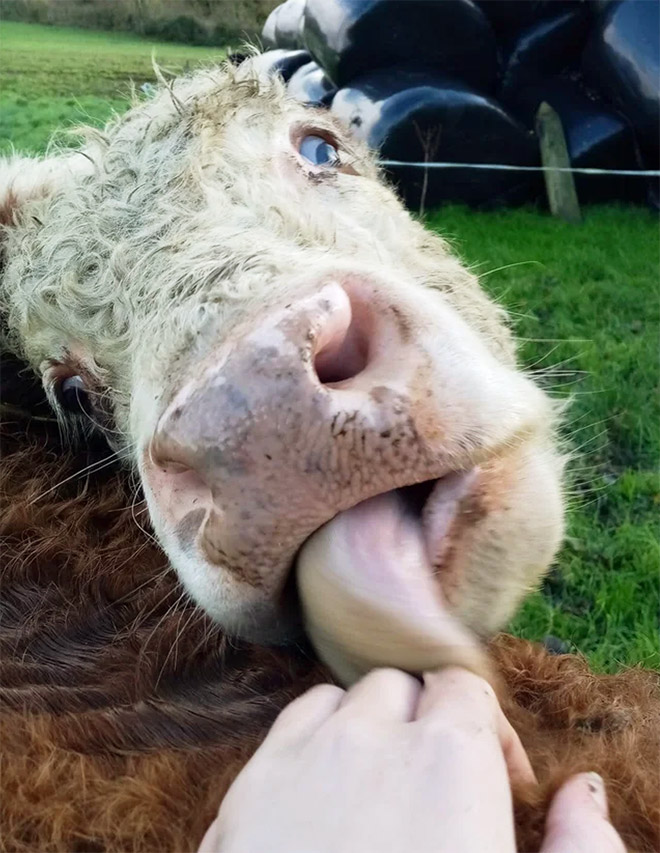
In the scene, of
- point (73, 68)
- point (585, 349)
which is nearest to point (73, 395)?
point (73, 68)

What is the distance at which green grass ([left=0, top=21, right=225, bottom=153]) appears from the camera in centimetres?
249

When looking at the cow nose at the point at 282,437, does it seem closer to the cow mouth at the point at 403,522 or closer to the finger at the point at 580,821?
the cow mouth at the point at 403,522

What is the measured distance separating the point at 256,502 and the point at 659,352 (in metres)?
→ 3.80

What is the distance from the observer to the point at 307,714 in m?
1.06

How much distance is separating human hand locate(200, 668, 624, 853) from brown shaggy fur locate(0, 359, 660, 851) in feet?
0.44

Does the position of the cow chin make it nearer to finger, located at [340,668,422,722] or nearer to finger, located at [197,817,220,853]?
finger, located at [340,668,422,722]

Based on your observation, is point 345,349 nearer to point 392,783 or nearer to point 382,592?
point 382,592

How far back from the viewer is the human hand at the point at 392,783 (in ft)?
2.76

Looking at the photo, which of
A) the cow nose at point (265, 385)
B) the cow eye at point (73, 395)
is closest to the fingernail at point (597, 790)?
the cow nose at point (265, 385)

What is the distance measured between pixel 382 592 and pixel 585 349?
3702mm

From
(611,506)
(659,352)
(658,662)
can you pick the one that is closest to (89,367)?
(658,662)

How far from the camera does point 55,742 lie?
131cm

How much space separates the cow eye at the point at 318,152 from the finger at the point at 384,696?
5.77ft

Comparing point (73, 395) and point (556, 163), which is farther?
point (556, 163)
